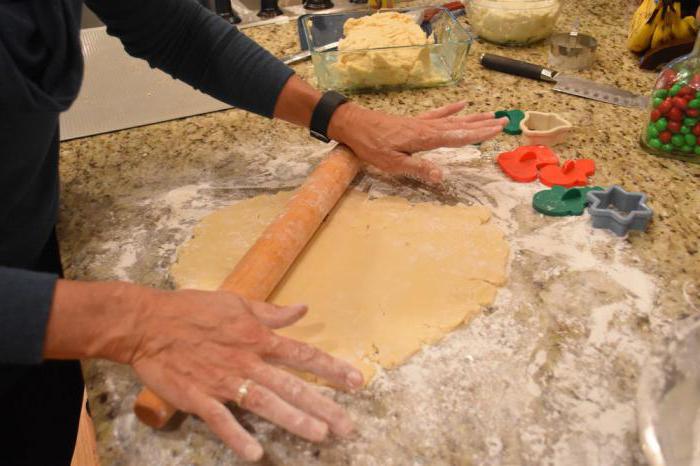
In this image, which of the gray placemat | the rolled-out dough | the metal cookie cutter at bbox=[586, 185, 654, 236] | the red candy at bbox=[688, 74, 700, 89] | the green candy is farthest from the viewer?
the gray placemat

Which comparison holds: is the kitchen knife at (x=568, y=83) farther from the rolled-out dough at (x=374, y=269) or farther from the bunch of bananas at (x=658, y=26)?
the rolled-out dough at (x=374, y=269)

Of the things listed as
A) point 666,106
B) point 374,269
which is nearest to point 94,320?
point 374,269

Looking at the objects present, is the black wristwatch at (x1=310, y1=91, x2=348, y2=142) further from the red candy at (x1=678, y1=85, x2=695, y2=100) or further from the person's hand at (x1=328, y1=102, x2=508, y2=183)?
the red candy at (x1=678, y1=85, x2=695, y2=100)

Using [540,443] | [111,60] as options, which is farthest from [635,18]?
[111,60]

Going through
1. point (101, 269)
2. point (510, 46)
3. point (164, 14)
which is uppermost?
point (164, 14)

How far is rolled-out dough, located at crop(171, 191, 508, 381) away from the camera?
2.78ft

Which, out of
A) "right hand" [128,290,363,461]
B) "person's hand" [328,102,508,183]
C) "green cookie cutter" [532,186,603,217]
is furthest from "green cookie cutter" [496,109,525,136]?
"right hand" [128,290,363,461]

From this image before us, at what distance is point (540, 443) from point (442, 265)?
340 mm

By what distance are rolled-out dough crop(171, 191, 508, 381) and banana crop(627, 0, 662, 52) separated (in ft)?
3.11

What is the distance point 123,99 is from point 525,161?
3.49ft

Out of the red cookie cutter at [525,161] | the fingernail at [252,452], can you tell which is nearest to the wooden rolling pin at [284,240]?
the fingernail at [252,452]

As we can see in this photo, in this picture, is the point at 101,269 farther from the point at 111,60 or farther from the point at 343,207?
the point at 111,60

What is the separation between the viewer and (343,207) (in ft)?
3.68

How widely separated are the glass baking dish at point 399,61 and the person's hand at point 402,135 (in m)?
0.34
